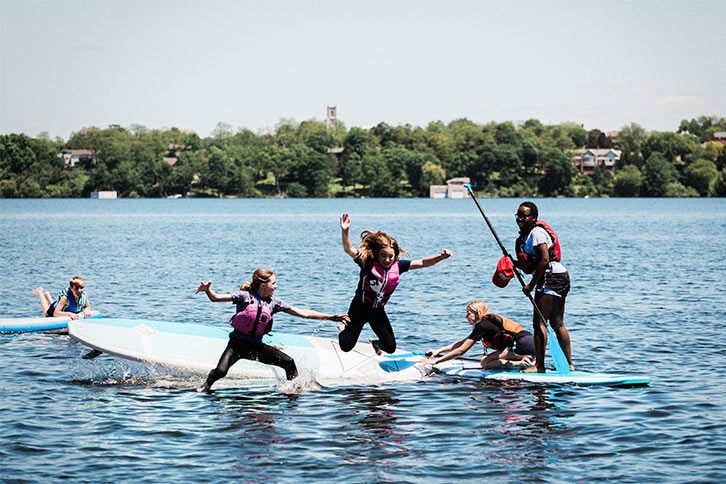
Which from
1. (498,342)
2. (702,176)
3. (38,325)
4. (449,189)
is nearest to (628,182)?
(702,176)

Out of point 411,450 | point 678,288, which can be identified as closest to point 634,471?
point 411,450

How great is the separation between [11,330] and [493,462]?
11.7 m

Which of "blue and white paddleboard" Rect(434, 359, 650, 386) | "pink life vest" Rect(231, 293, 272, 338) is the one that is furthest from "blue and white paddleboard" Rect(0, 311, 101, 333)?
"blue and white paddleboard" Rect(434, 359, 650, 386)

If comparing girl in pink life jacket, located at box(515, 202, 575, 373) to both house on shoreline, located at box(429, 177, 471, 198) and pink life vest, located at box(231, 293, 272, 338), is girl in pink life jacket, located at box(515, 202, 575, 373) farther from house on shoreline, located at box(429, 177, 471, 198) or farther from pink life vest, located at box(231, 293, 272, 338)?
house on shoreline, located at box(429, 177, 471, 198)

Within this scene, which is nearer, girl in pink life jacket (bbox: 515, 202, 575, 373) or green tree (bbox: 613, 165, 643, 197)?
girl in pink life jacket (bbox: 515, 202, 575, 373)

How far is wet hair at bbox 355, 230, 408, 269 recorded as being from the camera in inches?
474

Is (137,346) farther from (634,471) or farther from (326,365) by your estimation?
(634,471)

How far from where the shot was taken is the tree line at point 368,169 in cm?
16488

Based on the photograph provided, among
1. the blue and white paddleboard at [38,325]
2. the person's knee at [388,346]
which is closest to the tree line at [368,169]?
the blue and white paddleboard at [38,325]

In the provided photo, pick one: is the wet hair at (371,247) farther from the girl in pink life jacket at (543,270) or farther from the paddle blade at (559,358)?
the paddle blade at (559,358)

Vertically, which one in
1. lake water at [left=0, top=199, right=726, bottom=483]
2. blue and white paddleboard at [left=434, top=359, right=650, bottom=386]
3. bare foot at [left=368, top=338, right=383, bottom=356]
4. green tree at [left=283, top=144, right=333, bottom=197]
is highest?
green tree at [left=283, top=144, right=333, bottom=197]

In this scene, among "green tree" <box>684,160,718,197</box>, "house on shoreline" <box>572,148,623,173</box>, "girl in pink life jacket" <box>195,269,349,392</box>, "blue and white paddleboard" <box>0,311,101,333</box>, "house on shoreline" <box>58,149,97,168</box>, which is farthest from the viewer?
"house on shoreline" <box>572,148,623,173</box>

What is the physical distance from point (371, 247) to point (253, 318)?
6.09 feet

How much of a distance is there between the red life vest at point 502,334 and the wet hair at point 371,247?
2.06m
